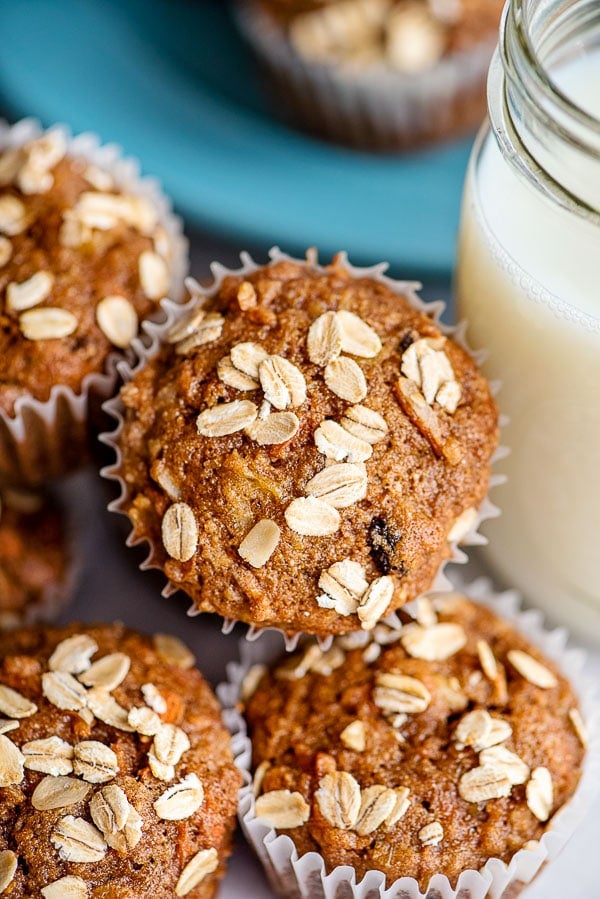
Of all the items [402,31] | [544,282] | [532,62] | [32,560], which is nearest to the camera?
[532,62]

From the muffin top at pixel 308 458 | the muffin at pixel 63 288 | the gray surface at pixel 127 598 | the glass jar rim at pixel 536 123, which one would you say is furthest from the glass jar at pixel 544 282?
the muffin at pixel 63 288

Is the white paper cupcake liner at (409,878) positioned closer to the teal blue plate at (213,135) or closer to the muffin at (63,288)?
the muffin at (63,288)

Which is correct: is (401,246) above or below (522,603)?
above

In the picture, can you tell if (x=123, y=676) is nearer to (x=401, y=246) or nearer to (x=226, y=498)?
(x=226, y=498)

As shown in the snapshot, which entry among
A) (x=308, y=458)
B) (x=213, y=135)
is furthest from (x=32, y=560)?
(x=213, y=135)

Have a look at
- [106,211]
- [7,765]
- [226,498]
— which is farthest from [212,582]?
[106,211]

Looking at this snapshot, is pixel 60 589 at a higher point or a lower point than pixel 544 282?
lower

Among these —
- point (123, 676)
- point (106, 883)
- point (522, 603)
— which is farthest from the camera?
point (522, 603)

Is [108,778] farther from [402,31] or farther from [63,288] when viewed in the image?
[402,31]
